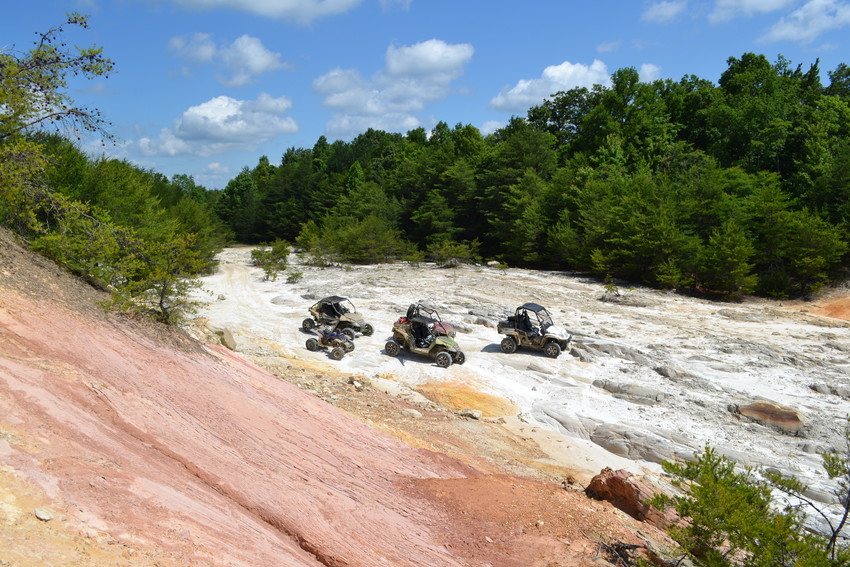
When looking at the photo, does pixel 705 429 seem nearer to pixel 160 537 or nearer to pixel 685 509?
pixel 685 509

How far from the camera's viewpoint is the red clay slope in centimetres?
577

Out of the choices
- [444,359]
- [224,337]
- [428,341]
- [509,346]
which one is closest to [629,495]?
[444,359]

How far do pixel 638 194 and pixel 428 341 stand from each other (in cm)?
2525

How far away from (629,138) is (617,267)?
81.1 feet

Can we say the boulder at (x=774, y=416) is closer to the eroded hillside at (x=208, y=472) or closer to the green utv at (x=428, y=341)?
the eroded hillside at (x=208, y=472)

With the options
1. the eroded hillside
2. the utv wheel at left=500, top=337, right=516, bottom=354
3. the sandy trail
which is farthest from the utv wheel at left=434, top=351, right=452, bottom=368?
the eroded hillside

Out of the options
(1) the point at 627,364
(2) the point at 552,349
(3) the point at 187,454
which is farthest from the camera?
(2) the point at 552,349

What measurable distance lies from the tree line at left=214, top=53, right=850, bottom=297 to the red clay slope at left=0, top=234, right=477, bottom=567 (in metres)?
29.2

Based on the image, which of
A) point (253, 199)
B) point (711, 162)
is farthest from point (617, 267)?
point (253, 199)

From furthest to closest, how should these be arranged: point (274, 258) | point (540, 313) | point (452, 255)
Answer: point (452, 255)
point (274, 258)
point (540, 313)

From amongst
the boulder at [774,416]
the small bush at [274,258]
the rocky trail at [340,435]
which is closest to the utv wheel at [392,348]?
the rocky trail at [340,435]

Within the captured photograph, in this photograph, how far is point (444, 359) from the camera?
1853cm

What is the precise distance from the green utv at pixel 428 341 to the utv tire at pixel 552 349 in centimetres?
304

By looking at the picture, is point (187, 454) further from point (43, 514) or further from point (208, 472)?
point (43, 514)
